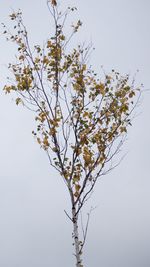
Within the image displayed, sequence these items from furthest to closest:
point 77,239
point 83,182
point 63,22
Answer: point 63,22
point 83,182
point 77,239

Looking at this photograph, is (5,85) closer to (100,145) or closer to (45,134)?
(45,134)

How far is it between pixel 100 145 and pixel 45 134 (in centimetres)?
197

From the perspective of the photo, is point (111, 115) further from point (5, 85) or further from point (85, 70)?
point (5, 85)

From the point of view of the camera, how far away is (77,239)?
15.9m

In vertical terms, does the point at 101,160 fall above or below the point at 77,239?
above

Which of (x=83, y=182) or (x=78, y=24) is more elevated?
(x=78, y=24)

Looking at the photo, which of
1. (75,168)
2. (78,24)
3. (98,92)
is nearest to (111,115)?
(98,92)

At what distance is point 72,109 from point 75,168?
216 cm

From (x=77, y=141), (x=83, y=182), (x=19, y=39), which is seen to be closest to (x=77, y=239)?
(x=83, y=182)

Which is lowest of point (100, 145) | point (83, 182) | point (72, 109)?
point (83, 182)

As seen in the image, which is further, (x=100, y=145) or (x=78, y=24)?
(x=78, y=24)

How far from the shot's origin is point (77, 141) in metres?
17.2

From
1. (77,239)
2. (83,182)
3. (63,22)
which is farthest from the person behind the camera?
(63,22)

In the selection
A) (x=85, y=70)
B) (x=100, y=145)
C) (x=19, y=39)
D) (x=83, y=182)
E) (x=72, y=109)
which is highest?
(x=19, y=39)
